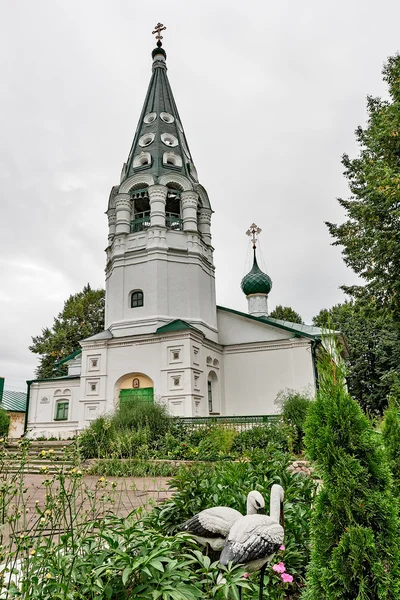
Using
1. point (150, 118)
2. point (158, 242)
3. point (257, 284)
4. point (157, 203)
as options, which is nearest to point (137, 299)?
point (158, 242)

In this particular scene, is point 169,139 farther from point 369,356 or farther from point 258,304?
point 369,356

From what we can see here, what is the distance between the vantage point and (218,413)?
18297mm

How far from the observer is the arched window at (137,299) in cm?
1872

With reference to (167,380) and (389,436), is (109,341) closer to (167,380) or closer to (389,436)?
(167,380)

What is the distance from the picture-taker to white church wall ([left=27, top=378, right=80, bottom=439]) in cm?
1939

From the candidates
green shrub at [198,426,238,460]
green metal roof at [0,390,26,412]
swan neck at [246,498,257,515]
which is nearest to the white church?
green shrub at [198,426,238,460]

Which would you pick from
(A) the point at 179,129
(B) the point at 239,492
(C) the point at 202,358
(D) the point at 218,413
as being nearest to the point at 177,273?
(C) the point at 202,358

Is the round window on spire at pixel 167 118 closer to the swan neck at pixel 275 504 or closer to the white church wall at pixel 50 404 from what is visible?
the white church wall at pixel 50 404

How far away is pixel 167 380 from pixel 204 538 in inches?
551

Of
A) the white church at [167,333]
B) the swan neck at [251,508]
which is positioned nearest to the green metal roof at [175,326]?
the white church at [167,333]

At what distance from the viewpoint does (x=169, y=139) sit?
21.8 m

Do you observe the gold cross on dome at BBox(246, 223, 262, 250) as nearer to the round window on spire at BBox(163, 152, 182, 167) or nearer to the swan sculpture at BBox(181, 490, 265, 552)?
the round window on spire at BBox(163, 152, 182, 167)

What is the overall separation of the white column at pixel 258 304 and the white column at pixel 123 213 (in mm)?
11818

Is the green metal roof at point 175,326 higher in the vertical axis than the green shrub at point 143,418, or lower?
higher
